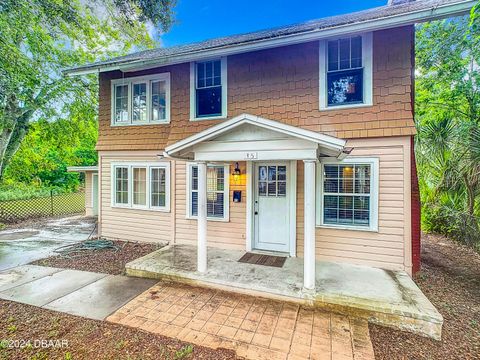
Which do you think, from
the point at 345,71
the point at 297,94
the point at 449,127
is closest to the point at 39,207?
the point at 297,94

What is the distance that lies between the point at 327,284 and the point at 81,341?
3712 millimetres

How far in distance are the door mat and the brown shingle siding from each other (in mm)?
3067

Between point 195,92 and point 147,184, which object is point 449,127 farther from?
point 147,184

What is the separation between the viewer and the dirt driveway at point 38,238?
6.19 metres

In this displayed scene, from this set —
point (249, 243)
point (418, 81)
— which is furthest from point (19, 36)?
point (418, 81)

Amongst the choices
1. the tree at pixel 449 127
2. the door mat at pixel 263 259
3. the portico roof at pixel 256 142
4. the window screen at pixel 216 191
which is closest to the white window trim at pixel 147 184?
the window screen at pixel 216 191

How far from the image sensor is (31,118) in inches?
426

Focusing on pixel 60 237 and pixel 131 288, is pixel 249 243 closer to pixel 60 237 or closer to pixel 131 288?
pixel 131 288

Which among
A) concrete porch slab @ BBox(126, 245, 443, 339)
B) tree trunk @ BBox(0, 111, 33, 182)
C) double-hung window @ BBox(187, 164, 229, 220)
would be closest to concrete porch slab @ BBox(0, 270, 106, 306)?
concrete porch slab @ BBox(126, 245, 443, 339)

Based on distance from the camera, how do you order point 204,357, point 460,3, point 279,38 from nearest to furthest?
1. point 204,357
2. point 460,3
3. point 279,38

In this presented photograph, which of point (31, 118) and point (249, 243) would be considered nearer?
point (249, 243)

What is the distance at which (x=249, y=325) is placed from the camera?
3.42 m

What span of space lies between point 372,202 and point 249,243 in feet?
9.70

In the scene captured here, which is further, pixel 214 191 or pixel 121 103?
pixel 121 103
